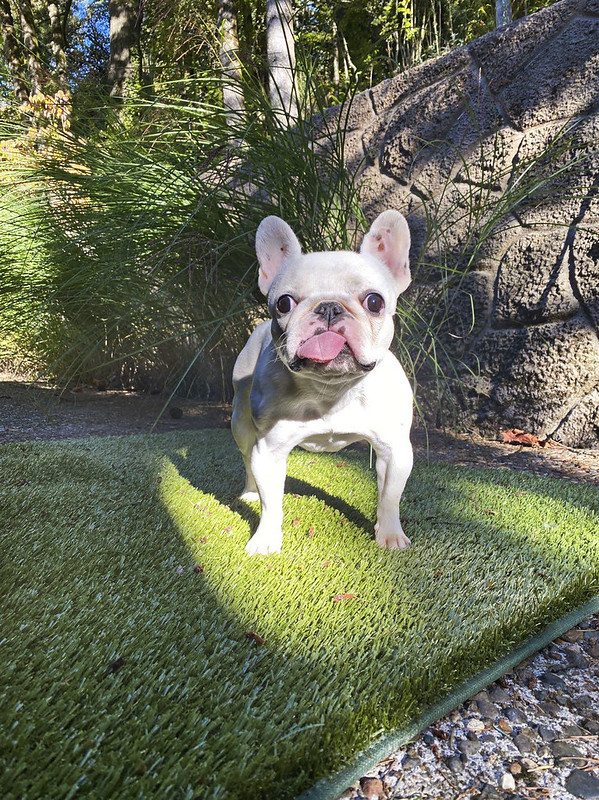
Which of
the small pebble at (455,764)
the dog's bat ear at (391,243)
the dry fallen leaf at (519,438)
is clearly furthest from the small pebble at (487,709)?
the dry fallen leaf at (519,438)

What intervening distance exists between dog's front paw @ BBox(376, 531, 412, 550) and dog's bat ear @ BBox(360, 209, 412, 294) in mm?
627

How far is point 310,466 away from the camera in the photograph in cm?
232

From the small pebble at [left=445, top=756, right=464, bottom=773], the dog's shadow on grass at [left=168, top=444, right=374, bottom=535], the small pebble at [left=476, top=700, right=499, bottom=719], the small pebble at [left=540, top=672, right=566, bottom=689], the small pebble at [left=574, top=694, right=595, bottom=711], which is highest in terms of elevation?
the small pebble at [left=445, top=756, right=464, bottom=773]

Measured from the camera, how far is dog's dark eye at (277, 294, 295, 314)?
3.88 ft

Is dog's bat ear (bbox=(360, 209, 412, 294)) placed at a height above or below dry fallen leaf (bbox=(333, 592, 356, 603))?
above

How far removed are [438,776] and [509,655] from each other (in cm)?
32

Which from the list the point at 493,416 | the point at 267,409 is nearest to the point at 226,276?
the point at 267,409

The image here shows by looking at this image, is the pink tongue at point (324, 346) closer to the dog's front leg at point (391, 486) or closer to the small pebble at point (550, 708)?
the dog's front leg at point (391, 486)

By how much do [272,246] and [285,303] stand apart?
0.59 feet

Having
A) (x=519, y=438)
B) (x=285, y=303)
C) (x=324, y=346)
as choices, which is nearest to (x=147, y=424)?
(x=519, y=438)

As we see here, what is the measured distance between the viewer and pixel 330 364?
1.12m

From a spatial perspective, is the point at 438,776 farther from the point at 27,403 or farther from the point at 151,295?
the point at 27,403

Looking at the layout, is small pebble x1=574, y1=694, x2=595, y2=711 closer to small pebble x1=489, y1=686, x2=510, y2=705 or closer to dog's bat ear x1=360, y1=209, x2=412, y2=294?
small pebble x1=489, y1=686, x2=510, y2=705

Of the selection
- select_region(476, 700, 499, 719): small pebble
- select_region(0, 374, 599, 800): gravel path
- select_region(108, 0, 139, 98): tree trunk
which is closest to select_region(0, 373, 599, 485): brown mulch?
select_region(0, 374, 599, 800): gravel path
